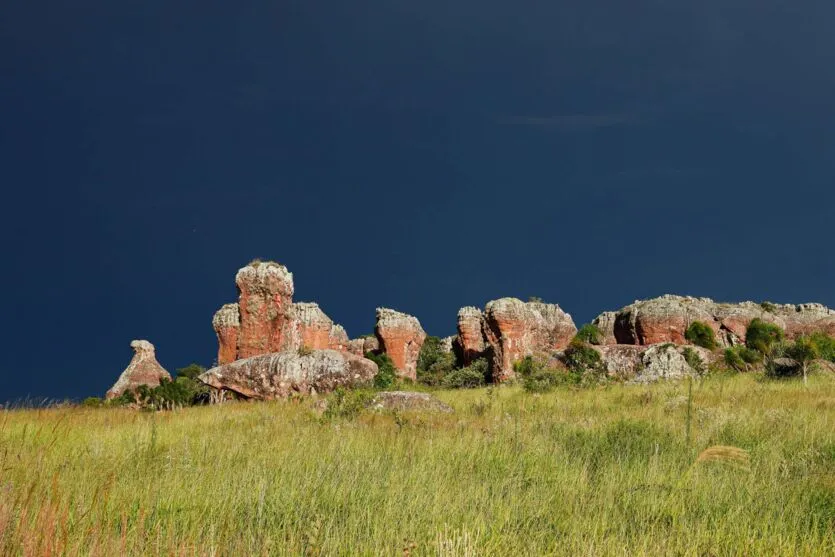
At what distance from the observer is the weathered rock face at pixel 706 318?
50.8 meters

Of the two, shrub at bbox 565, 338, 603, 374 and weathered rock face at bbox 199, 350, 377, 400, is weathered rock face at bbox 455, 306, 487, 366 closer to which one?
shrub at bbox 565, 338, 603, 374

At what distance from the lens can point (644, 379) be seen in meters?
24.6

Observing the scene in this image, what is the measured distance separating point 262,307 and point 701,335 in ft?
115

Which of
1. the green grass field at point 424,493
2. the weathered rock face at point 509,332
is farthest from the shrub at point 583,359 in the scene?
the green grass field at point 424,493

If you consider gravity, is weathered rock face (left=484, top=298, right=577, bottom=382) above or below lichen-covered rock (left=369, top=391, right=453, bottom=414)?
above

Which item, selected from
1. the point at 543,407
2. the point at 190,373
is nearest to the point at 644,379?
the point at 543,407

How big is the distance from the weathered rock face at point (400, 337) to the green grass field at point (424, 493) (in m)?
43.4

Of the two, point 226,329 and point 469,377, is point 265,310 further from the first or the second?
point 469,377

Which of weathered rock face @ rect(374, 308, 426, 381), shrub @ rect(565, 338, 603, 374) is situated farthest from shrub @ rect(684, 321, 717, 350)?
weathered rock face @ rect(374, 308, 426, 381)

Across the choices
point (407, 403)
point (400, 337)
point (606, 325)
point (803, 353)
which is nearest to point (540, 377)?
point (803, 353)

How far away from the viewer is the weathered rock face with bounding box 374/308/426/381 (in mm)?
51969

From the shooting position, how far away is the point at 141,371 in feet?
149

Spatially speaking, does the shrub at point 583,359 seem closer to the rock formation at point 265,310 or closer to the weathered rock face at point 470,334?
the weathered rock face at point 470,334

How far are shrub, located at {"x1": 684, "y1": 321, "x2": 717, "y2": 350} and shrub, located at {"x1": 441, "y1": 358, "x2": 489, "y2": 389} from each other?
56.5ft
